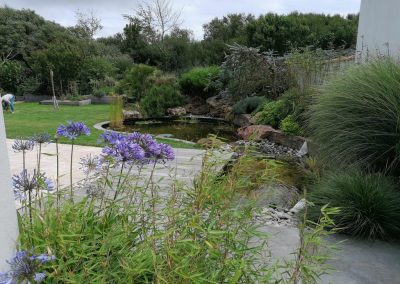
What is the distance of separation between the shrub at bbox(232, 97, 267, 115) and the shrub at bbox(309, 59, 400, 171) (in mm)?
5016

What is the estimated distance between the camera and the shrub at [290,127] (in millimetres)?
6918

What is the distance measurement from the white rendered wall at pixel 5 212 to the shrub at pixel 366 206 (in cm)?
242

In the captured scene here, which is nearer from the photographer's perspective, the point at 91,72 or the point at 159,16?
the point at 91,72

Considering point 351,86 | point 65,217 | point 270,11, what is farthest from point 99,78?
point 65,217

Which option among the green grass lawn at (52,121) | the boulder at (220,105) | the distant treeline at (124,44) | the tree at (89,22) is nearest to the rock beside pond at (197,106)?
the boulder at (220,105)

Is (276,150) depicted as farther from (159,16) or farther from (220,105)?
(159,16)

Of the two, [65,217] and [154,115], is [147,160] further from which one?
[154,115]

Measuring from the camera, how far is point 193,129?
9.38m

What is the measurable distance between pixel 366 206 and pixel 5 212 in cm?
276

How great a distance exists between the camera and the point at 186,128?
9.51m

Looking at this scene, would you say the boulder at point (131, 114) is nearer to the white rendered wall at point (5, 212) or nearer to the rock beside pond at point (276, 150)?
the rock beside pond at point (276, 150)

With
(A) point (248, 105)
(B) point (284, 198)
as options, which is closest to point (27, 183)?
(B) point (284, 198)

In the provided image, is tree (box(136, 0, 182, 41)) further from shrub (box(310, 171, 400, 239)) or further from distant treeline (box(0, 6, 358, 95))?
shrub (box(310, 171, 400, 239))

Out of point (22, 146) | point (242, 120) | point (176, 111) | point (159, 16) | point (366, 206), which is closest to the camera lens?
point (22, 146)
